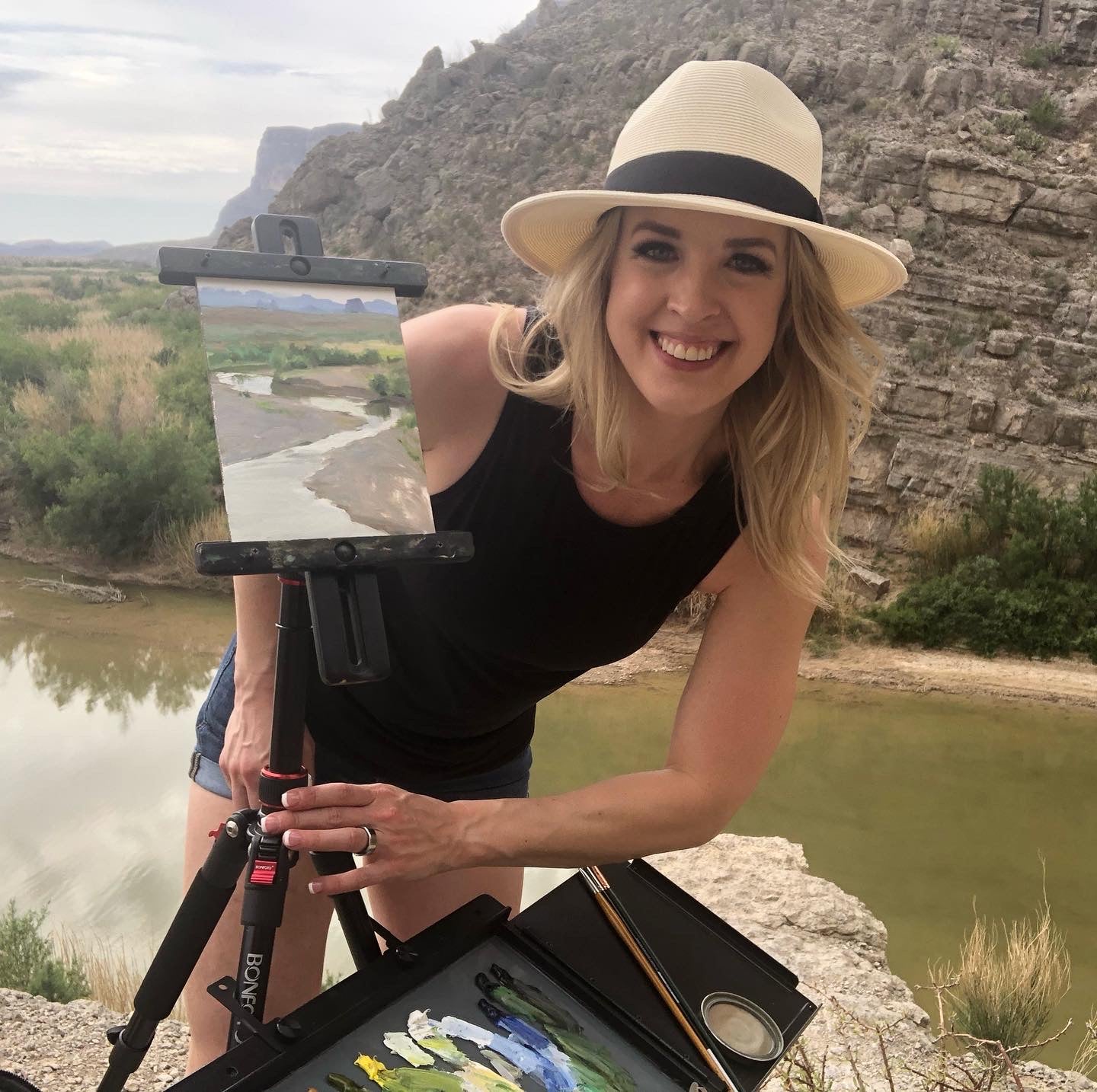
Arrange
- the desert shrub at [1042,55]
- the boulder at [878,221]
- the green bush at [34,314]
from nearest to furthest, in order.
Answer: the boulder at [878,221] < the desert shrub at [1042,55] < the green bush at [34,314]

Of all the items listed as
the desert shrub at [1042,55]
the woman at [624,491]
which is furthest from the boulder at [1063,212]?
the woman at [624,491]

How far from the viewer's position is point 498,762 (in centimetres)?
130

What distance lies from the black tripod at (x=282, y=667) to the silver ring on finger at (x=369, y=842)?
5 cm

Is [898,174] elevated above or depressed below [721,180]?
above

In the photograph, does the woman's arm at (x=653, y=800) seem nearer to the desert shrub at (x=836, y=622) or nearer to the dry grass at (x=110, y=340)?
the desert shrub at (x=836, y=622)

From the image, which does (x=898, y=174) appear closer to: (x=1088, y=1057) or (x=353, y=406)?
(x=1088, y=1057)

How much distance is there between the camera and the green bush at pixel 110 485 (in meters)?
5.56

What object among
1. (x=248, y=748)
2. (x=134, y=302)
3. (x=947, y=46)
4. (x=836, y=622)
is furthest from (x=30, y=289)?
(x=248, y=748)

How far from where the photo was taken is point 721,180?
0.99 m

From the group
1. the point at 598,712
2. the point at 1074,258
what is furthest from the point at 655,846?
the point at 1074,258

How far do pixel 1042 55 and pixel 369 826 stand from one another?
1278 centimetres

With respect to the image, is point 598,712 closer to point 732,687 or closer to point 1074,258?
point 732,687

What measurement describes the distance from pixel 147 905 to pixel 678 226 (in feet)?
8.64

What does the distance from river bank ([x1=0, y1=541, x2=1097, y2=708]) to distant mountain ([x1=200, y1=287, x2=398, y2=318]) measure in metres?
3.89
